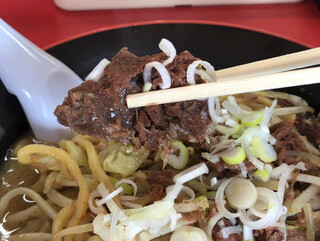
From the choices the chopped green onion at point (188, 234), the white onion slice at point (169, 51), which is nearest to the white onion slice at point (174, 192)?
A: the chopped green onion at point (188, 234)

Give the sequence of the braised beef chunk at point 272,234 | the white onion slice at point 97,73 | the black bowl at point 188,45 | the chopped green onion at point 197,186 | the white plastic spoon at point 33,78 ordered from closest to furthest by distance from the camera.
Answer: the white onion slice at point 97,73 < the braised beef chunk at point 272,234 < the chopped green onion at point 197,186 < the white plastic spoon at point 33,78 < the black bowl at point 188,45

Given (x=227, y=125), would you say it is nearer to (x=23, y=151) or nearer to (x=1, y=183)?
(x=23, y=151)

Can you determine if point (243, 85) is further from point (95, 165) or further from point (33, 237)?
point (33, 237)

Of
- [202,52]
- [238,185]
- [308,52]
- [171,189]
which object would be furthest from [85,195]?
[202,52]

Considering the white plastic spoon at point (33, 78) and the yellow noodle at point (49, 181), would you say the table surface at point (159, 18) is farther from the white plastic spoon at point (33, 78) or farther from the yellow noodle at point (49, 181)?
the yellow noodle at point (49, 181)

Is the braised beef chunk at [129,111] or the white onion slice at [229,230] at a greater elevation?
the braised beef chunk at [129,111]

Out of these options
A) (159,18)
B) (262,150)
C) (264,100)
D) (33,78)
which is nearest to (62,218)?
(33,78)

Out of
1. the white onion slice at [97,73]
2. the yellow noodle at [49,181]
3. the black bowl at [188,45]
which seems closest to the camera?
the white onion slice at [97,73]
